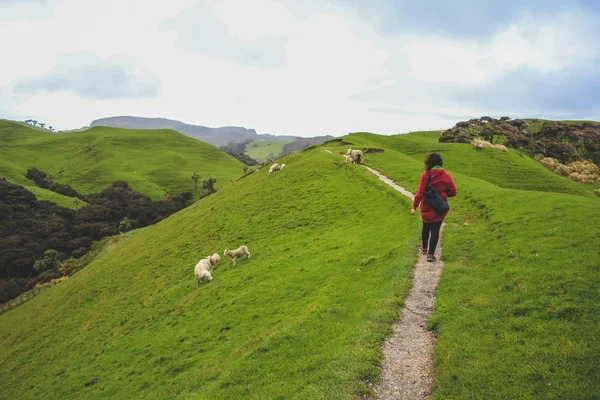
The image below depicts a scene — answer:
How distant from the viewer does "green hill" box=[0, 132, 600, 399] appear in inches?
345

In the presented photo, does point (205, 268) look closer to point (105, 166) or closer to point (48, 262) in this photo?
point (48, 262)

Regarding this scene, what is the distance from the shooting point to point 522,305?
1016 cm

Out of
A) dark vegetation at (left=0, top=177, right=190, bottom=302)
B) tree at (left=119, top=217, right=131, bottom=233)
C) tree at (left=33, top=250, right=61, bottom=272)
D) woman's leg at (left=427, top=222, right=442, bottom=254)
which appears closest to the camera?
woman's leg at (left=427, top=222, right=442, bottom=254)

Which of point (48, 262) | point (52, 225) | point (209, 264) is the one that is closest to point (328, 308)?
point (209, 264)

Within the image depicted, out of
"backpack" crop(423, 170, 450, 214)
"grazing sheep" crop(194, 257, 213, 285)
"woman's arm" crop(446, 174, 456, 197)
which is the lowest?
"grazing sheep" crop(194, 257, 213, 285)

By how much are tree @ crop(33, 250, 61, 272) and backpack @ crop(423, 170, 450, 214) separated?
10737 cm

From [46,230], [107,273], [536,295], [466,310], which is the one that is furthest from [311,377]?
[46,230]

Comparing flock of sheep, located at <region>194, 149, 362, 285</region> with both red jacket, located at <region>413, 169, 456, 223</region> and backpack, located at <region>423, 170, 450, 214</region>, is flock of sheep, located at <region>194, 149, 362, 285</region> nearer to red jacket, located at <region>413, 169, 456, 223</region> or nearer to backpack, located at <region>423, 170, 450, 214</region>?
red jacket, located at <region>413, 169, 456, 223</region>

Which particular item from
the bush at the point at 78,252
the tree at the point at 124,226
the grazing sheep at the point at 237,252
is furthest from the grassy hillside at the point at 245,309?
the tree at the point at 124,226

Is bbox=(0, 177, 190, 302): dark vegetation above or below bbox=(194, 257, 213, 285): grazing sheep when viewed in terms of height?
below

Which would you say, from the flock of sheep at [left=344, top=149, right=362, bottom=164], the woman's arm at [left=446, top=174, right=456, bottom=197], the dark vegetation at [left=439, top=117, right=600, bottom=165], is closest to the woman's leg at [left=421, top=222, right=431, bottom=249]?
the woman's arm at [left=446, top=174, right=456, bottom=197]

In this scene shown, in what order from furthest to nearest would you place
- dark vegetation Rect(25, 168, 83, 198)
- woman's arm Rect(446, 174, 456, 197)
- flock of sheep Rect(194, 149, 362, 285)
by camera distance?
dark vegetation Rect(25, 168, 83, 198) < flock of sheep Rect(194, 149, 362, 285) < woman's arm Rect(446, 174, 456, 197)

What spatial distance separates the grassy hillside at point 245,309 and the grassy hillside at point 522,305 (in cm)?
226

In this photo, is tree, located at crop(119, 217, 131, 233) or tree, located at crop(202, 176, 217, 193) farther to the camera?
tree, located at crop(202, 176, 217, 193)
